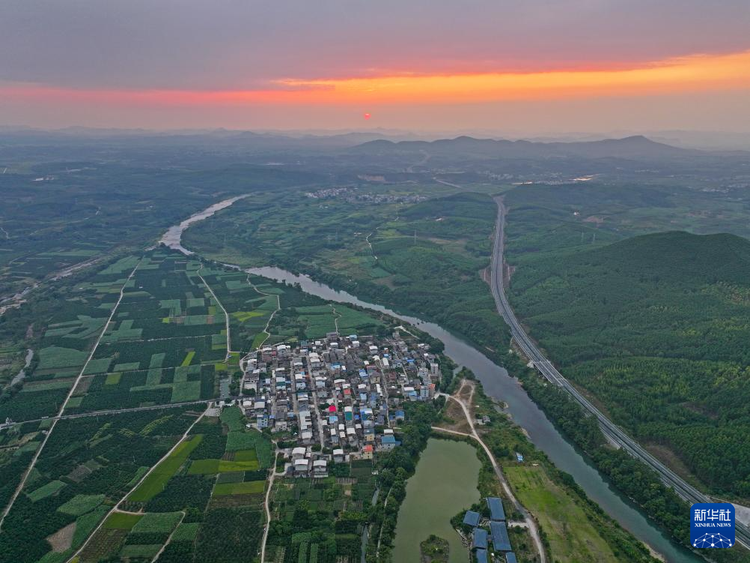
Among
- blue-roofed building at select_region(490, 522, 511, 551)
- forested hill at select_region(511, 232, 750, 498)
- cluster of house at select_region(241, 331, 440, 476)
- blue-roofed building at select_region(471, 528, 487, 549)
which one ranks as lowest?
blue-roofed building at select_region(471, 528, 487, 549)

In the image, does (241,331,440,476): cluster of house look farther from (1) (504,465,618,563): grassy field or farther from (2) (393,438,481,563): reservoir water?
(1) (504,465,618,563): grassy field

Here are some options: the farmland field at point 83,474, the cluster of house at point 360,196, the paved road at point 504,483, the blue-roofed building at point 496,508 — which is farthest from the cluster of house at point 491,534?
the cluster of house at point 360,196

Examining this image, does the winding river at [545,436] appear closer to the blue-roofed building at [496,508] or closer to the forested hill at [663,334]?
the forested hill at [663,334]

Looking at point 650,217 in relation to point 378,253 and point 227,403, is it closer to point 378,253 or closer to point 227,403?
point 378,253

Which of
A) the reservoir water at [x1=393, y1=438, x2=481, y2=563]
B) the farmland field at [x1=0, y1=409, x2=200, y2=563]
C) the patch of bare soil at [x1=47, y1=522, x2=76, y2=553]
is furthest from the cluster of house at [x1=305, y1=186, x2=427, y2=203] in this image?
the patch of bare soil at [x1=47, y1=522, x2=76, y2=553]

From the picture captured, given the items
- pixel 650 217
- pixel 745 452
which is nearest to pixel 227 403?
pixel 745 452

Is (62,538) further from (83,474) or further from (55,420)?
(55,420)
